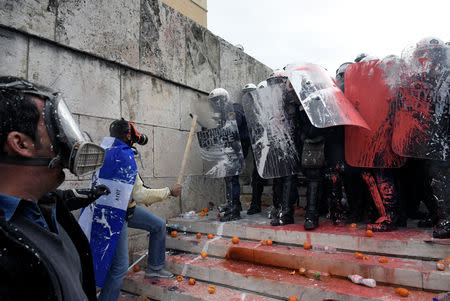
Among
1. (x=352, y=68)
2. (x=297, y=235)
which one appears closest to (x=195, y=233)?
(x=297, y=235)

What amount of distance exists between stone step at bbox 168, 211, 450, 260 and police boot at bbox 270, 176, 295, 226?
120 mm

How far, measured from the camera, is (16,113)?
36.6 inches

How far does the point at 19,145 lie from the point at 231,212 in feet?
11.8

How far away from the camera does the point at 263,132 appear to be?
13.1ft

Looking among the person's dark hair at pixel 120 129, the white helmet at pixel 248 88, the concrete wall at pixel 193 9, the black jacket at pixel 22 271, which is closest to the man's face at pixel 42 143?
the black jacket at pixel 22 271

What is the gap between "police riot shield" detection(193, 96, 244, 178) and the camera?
437cm

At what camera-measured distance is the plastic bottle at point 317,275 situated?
108 inches

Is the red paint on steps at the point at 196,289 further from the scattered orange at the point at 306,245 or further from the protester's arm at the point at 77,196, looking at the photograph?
the protester's arm at the point at 77,196

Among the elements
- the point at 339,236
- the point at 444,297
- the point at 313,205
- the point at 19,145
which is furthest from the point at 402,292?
the point at 19,145

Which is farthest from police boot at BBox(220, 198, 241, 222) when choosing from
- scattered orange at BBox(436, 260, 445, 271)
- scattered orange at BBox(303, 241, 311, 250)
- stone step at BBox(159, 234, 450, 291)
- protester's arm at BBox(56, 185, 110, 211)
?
protester's arm at BBox(56, 185, 110, 211)

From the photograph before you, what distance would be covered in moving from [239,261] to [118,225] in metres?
1.55

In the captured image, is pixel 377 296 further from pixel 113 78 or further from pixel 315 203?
pixel 113 78

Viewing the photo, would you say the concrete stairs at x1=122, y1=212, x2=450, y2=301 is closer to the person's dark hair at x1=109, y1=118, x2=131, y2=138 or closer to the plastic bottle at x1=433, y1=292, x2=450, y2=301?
the plastic bottle at x1=433, y1=292, x2=450, y2=301

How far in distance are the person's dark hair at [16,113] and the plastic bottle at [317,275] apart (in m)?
2.69
